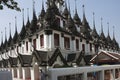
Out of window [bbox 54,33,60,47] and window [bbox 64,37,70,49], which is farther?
window [bbox 64,37,70,49]

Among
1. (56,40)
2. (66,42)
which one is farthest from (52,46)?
(66,42)

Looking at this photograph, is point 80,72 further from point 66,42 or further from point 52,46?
point 66,42

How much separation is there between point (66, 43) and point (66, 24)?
5.38 meters

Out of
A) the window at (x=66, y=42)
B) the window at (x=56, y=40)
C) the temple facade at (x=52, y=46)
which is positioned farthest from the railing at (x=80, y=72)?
→ the window at (x=66, y=42)

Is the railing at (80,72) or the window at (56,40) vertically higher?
the window at (56,40)

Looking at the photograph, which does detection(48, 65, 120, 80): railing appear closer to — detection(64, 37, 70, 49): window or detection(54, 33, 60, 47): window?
detection(54, 33, 60, 47): window

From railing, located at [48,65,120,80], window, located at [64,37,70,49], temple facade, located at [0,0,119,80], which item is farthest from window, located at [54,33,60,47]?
railing, located at [48,65,120,80]

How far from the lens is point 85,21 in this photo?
56.9 m

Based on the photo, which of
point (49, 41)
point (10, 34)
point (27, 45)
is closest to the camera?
point (49, 41)

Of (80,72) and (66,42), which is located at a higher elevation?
(66,42)

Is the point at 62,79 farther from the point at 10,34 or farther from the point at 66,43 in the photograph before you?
the point at 10,34

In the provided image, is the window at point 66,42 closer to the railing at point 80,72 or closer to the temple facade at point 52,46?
the temple facade at point 52,46

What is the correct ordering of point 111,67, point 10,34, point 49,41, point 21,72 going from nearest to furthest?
point 111,67
point 49,41
point 21,72
point 10,34

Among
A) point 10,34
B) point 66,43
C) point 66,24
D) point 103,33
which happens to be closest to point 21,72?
point 66,43
